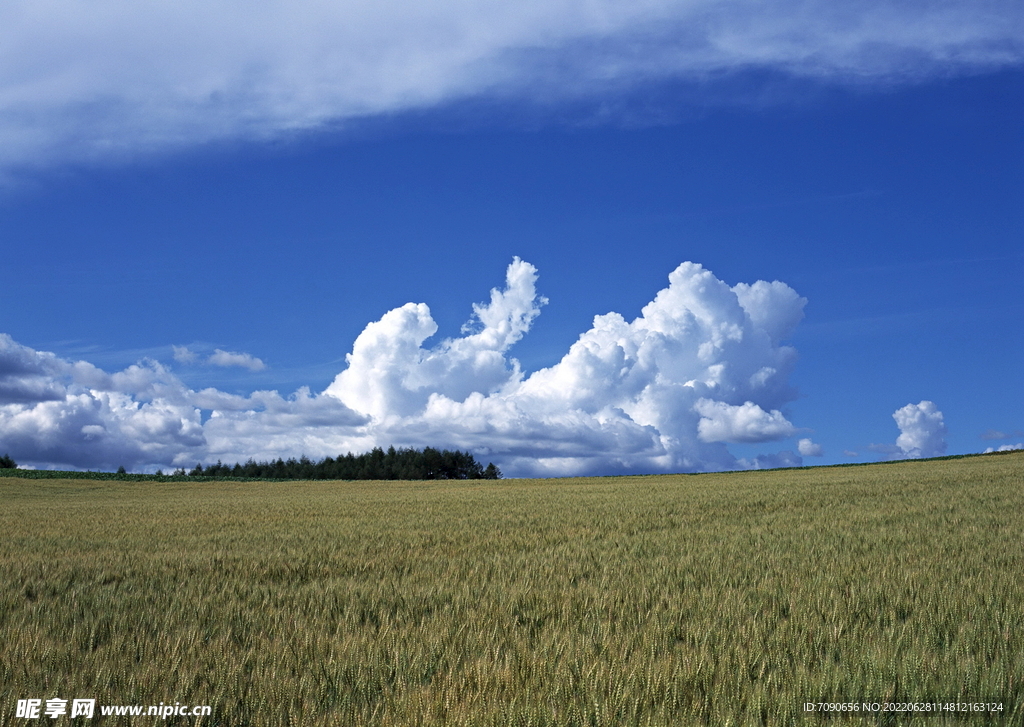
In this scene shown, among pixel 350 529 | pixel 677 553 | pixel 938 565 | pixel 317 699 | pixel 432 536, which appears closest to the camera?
pixel 317 699

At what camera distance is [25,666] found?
437cm

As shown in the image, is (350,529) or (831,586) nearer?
(831,586)

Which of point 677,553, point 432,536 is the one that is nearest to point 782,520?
point 677,553

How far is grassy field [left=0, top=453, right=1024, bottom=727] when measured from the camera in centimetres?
361

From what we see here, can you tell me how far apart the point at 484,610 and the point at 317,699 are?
2125 millimetres

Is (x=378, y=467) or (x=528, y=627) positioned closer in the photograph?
(x=528, y=627)

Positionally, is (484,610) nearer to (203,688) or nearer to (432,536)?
(203,688)

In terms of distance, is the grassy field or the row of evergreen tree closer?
the grassy field

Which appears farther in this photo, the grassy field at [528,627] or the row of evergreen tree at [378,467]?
the row of evergreen tree at [378,467]

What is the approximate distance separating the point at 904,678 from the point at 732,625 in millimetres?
1329

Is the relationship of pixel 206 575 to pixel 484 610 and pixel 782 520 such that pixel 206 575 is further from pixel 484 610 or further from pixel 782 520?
pixel 782 520

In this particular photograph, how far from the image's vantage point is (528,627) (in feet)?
16.7

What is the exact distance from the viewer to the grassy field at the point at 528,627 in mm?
3607

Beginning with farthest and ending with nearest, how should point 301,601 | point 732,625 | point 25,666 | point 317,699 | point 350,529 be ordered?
point 350,529 → point 301,601 → point 732,625 → point 25,666 → point 317,699
